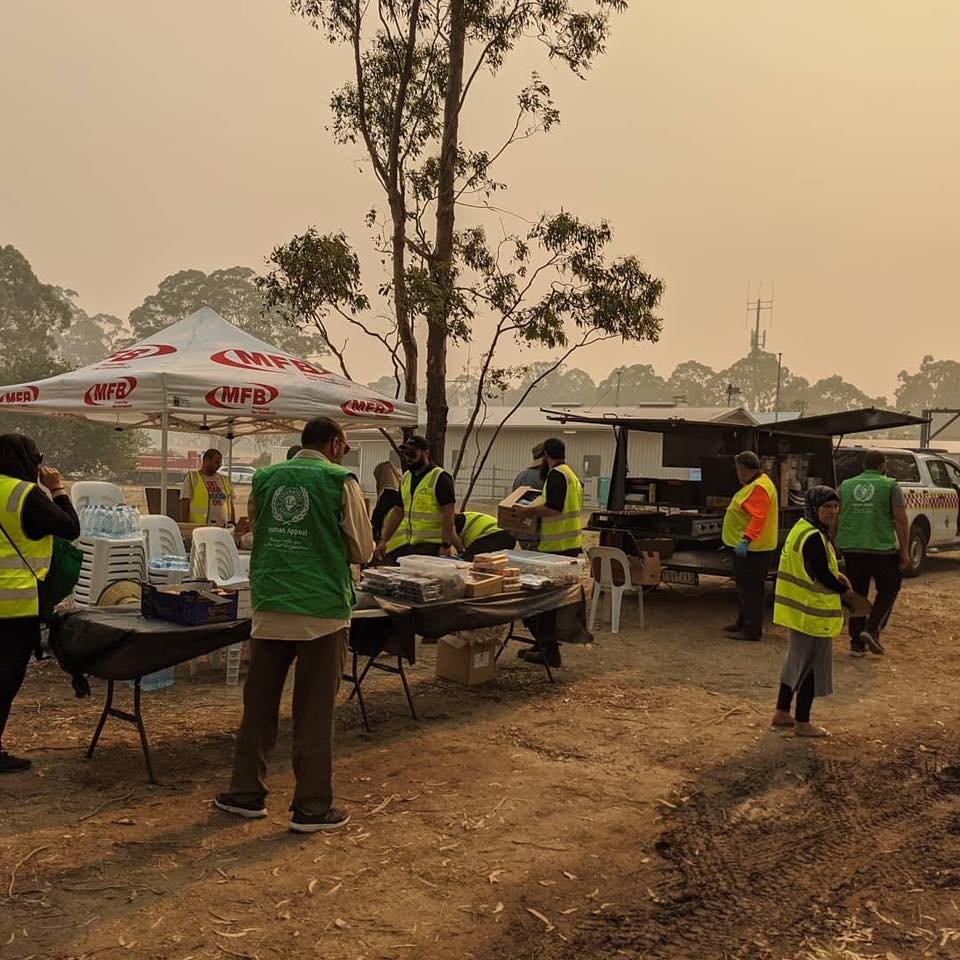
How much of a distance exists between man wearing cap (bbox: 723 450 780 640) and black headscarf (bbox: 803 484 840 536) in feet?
10.2

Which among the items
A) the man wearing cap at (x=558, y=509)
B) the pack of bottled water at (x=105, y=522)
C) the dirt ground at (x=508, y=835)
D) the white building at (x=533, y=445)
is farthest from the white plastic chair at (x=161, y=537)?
the white building at (x=533, y=445)

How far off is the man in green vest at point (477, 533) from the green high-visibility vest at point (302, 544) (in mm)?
3685

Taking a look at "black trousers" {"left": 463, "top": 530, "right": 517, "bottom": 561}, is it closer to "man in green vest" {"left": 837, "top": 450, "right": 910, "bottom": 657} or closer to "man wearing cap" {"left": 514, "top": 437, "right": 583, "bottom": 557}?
"man wearing cap" {"left": 514, "top": 437, "right": 583, "bottom": 557}

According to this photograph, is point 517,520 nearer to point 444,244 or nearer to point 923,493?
point 444,244

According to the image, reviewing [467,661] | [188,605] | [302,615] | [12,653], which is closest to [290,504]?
[302,615]

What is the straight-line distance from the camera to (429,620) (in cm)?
Answer: 606

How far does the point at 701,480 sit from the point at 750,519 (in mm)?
2236

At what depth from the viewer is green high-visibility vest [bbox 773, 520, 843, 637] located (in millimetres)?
6016

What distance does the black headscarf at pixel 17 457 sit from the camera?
5086 mm

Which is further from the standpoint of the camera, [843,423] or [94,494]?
[843,423]

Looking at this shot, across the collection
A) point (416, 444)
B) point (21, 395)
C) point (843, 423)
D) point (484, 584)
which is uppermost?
point (843, 423)

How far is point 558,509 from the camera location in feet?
27.0

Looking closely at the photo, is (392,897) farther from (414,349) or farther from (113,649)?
(414,349)

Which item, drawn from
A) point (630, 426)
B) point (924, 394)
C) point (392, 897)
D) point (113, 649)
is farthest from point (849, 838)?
point (924, 394)
